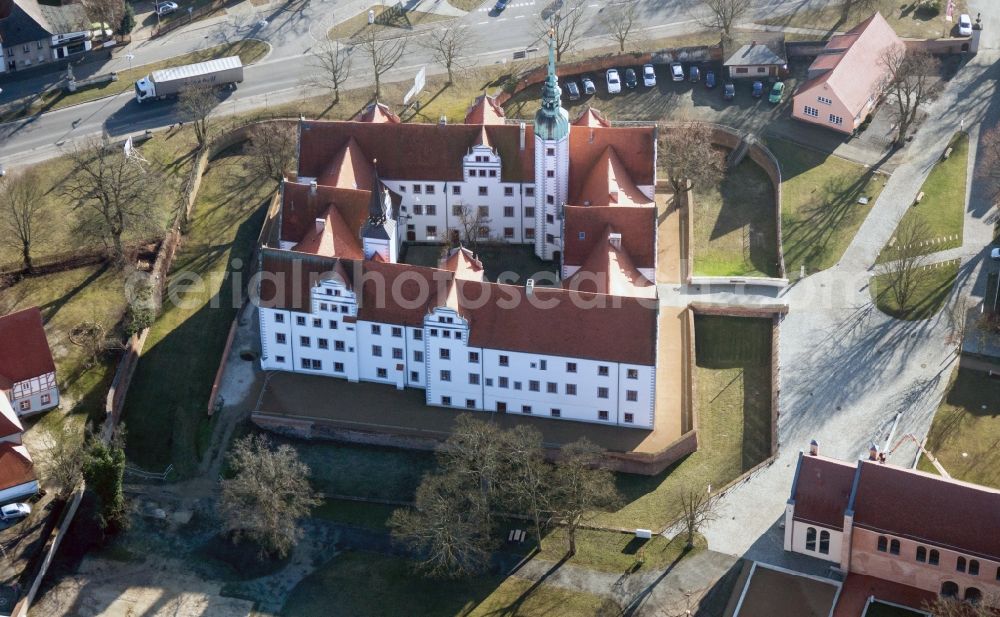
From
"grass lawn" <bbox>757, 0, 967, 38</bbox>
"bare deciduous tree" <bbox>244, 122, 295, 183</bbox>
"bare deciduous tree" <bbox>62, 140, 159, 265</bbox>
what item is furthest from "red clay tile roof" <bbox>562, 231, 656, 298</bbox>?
"grass lawn" <bbox>757, 0, 967, 38</bbox>

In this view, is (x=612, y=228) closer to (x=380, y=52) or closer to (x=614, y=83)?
(x=614, y=83)

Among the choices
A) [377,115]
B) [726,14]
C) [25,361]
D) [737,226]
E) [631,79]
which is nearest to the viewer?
[25,361]

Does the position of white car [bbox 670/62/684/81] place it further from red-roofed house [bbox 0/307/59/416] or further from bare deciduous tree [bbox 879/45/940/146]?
red-roofed house [bbox 0/307/59/416]

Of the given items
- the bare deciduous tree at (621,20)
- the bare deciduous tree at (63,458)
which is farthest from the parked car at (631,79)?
the bare deciduous tree at (63,458)

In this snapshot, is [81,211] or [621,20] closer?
[81,211]

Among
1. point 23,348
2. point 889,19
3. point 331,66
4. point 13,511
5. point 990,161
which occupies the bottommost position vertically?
point 13,511

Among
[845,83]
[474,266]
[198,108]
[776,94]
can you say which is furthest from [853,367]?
[198,108]

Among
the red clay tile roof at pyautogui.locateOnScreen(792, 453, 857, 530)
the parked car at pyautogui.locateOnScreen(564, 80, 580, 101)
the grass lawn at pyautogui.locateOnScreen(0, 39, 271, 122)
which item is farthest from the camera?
the grass lawn at pyautogui.locateOnScreen(0, 39, 271, 122)
